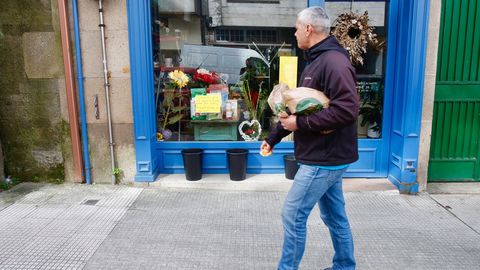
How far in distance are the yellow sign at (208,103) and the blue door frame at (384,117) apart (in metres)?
0.44

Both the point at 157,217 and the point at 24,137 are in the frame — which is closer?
the point at 157,217

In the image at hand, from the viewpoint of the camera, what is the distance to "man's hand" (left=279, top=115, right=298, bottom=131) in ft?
7.79

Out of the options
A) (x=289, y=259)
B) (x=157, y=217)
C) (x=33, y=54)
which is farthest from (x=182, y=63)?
(x=289, y=259)

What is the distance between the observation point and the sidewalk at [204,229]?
307 centimetres

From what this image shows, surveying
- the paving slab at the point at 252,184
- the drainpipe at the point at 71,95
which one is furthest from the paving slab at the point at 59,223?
the paving slab at the point at 252,184

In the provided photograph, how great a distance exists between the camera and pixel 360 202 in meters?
4.26

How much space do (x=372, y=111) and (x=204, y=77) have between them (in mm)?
2241

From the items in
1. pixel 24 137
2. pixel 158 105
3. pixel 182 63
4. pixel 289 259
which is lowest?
pixel 289 259

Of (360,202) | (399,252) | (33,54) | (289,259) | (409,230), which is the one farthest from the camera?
(33,54)

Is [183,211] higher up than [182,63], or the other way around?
[182,63]

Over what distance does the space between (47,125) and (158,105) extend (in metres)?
1.38

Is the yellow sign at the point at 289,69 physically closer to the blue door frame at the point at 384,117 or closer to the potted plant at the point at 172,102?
the blue door frame at the point at 384,117

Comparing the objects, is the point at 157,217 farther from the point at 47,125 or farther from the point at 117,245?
the point at 47,125

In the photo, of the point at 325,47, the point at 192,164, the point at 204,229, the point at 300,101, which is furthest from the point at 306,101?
the point at 192,164
